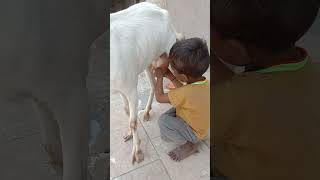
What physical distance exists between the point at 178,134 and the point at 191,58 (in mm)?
349

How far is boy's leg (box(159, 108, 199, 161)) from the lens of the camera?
136cm

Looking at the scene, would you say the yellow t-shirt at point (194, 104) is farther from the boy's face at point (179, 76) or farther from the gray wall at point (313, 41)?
the gray wall at point (313, 41)

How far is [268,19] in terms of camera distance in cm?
50

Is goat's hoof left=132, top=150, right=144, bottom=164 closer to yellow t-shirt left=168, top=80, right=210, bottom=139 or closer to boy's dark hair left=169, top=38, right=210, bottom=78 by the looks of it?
yellow t-shirt left=168, top=80, right=210, bottom=139

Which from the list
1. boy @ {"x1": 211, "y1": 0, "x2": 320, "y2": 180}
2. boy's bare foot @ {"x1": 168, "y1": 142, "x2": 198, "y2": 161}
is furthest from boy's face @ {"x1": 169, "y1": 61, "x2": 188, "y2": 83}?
boy @ {"x1": 211, "y1": 0, "x2": 320, "y2": 180}

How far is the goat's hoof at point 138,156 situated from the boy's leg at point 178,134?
0.12 metres

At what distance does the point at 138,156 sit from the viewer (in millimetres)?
1345

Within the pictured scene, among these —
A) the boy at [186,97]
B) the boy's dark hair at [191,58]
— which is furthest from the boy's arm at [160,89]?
the boy's dark hair at [191,58]

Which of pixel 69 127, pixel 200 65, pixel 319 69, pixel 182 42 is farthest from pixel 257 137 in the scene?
pixel 182 42

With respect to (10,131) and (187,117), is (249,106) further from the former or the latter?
(187,117)

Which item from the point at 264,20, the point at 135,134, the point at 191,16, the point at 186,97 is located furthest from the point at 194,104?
the point at 264,20

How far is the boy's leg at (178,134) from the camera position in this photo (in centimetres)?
136

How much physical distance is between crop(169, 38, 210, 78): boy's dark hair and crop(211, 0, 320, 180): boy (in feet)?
1.96

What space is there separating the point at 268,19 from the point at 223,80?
153mm
